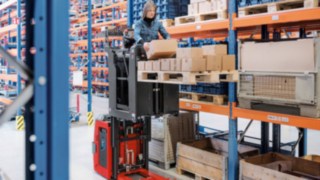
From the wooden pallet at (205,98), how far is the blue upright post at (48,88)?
165 inches

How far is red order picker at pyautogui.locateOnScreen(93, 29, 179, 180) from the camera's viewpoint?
5.45 m

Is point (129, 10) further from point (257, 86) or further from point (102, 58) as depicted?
point (102, 58)

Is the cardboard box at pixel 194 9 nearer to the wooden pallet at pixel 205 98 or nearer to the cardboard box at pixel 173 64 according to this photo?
the wooden pallet at pixel 205 98

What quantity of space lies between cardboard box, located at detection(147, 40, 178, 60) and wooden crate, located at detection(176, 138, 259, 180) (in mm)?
1770

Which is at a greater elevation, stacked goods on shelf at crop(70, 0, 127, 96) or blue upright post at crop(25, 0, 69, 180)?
stacked goods on shelf at crop(70, 0, 127, 96)

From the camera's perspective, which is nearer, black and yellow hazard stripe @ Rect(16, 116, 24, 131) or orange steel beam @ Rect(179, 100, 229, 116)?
orange steel beam @ Rect(179, 100, 229, 116)

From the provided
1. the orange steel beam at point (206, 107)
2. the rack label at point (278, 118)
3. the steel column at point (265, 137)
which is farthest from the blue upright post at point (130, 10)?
the rack label at point (278, 118)

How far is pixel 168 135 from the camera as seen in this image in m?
6.78

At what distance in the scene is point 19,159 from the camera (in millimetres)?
7625

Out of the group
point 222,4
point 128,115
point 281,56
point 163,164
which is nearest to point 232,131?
point 281,56

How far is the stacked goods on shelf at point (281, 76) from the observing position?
4316 mm

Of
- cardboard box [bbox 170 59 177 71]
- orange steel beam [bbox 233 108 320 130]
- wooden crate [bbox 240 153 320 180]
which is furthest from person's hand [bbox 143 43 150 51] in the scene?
wooden crate [bbox 240 153 320 180]

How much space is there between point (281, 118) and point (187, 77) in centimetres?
137

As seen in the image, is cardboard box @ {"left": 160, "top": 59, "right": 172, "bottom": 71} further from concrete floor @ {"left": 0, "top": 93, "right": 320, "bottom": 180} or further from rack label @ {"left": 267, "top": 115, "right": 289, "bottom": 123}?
concrete floor @ {"left": 0, "top": 93, "right": 320, "bottom": 180}
